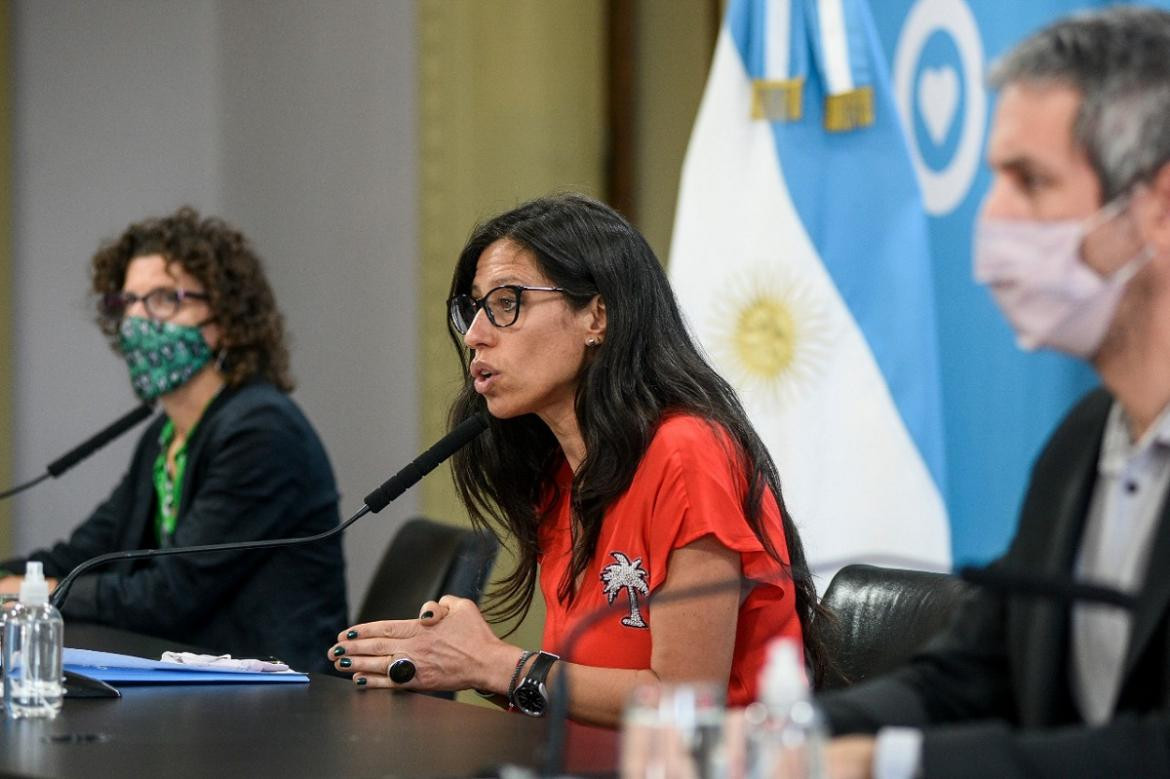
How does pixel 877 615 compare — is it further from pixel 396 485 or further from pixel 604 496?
pixel 396 485

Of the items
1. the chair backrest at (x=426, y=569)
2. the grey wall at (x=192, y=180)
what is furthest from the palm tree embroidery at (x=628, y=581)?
Answer: the grey wall at (x=192, y=180)

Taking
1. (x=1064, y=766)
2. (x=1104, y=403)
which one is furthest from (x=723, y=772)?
(x=1104, y=403)

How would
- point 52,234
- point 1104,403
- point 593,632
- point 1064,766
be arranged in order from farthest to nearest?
1. point 52,234
2. point 593,632
3. point 1104,403
4. point 1064,766

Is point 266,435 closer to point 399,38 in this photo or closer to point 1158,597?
point 399,38

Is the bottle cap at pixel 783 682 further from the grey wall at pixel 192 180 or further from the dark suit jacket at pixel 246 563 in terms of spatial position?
the grey wall at pixel 192 180

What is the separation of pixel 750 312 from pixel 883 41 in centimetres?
64

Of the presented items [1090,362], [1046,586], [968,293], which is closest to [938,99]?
[968,293]

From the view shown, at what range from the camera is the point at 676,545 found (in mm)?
1983

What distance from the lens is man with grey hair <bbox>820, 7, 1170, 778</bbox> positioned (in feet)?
3.78

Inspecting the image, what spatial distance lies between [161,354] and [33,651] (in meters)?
1.45

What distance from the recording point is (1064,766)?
1.14 metres

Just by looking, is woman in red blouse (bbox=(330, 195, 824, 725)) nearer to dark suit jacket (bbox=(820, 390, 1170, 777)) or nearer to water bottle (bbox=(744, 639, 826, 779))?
dark suit jacket (bbox=(820, 390, 1170, 777))

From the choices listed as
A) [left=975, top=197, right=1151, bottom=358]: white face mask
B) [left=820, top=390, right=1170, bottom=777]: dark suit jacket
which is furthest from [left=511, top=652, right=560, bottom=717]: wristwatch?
[left=975, top=197, right=1151, bottom=358]: white face mask

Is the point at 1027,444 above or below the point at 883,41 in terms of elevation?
below
